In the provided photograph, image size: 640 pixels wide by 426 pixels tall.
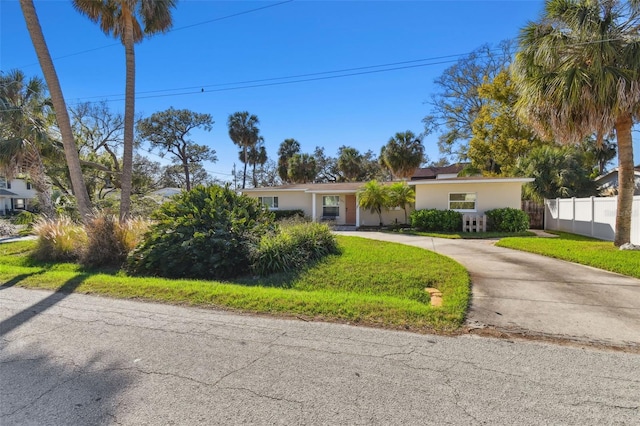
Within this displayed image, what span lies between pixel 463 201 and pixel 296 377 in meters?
16.5

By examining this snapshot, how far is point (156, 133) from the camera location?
35625mm

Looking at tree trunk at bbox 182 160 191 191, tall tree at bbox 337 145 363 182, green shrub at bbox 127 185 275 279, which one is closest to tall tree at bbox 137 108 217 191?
tree trunk at bbox 182 160 191 191

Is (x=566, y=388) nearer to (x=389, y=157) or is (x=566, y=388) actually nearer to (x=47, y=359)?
(x=47, y=359)

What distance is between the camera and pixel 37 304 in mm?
5715

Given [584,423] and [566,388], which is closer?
[584,423]

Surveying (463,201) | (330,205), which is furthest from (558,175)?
(330,205)

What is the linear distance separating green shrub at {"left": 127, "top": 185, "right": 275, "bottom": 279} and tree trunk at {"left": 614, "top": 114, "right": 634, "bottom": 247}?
33.6 ft

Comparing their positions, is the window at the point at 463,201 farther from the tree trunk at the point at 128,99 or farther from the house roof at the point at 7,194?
the house roof at the point at 7,194

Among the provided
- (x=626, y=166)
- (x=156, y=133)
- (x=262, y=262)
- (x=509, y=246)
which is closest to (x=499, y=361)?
(x=262, y=262)

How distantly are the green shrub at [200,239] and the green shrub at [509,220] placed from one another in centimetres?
1185

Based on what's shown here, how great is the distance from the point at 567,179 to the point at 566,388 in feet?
64.4

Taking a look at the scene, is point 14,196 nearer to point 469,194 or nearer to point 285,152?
point 285,152

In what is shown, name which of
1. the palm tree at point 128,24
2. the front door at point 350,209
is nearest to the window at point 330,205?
the front door at point 350,209

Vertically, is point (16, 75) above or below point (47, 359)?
above
